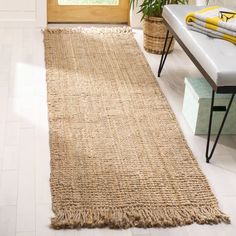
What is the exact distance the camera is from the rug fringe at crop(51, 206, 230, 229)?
2.21m

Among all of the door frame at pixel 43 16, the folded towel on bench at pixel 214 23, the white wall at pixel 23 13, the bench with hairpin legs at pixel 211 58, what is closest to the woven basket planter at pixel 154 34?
the door frame at pixel 43 16

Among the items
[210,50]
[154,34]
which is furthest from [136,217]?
[154,34]

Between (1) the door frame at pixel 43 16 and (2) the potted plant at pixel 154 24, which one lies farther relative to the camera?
(1) the door frame at pixel 43 16

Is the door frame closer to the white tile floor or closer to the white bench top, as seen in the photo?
the white tile floor

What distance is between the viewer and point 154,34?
12.8 feet

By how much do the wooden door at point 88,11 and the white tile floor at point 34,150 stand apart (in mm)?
536

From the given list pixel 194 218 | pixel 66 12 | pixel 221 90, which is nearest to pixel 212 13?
pixel 221 90

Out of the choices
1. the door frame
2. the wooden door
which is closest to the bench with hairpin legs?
the door frame

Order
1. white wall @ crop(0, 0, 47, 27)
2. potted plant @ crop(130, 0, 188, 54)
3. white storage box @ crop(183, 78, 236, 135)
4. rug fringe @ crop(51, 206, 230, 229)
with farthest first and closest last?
white wall @ crop(0, 0, 47, 27), potted plant @ crop(130, 0, 188, 54), white storage box @ crop(183, 78, 236, 135), rug fringe @ crop(51, 206, 230, 229)

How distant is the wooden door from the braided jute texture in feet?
2.16

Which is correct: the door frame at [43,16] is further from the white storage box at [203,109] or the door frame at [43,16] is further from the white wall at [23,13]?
the white storage box at [203,109]

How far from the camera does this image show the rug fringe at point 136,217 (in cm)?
221

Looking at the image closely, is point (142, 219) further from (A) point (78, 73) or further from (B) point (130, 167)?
(A) point (78, 73)

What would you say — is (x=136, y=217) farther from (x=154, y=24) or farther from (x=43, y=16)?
(x=43, y=16)
